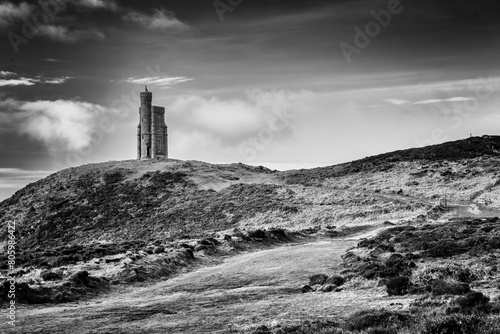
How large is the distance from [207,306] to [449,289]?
820 centimetres

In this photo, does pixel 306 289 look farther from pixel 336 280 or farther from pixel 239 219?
pixel 239 219

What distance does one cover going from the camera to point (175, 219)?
2429 inches

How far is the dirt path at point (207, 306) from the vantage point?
48.3 feet

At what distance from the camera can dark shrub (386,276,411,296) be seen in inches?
677

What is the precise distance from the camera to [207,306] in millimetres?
17281

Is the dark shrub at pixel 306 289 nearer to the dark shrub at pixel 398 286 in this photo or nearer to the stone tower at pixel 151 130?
the dark shrub at pixel 398 286

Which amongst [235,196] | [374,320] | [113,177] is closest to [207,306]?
[374,320]

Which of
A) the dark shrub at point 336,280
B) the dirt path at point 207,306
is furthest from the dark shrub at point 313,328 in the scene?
the dark shrub at point 336,280

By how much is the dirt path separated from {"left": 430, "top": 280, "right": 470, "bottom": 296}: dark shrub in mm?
1638

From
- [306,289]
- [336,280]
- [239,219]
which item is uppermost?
[239,219]

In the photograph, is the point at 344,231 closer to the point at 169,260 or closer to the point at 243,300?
the point at 169,260

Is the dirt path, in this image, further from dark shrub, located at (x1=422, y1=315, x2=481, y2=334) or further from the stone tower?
the stone tower

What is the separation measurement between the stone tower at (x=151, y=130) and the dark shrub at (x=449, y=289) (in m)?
83.5

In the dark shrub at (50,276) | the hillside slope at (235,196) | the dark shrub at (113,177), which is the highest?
the dark shrub at (113,177)
